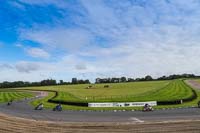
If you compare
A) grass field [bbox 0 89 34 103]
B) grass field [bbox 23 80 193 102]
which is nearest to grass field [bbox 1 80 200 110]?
grass field [bbox 23 80 193 102]

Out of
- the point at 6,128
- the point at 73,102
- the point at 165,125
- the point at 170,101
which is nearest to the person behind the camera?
the point at 6,128

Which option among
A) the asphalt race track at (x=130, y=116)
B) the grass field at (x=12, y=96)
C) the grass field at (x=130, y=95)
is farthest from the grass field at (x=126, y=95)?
the asphalt race track at (x=130, y=116)

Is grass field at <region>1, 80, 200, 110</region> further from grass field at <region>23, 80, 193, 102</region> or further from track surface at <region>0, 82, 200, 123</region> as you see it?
track surface at <region>0, 82, 200, 123</region>

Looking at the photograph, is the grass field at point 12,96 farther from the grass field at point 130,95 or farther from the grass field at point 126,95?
the grass field at point 130,95

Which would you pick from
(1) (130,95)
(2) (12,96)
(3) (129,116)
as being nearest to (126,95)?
(1) (130,95)

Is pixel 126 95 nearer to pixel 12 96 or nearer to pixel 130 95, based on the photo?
pixel 130 95

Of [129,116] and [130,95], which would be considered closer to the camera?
[129,116]

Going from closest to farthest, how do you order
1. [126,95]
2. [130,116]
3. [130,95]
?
[130,116]
[130,95]
[126,95]

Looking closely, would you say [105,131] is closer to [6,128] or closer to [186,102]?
[6,128]

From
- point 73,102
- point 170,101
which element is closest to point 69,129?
point 170,101

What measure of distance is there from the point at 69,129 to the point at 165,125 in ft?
18.8

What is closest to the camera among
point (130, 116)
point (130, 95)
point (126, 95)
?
point (130, 116)

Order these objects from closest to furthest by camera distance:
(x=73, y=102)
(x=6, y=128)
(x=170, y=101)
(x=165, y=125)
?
(x=6, y=128), (x=165, y=125), (x=170, y=101), (x=73, y=102)

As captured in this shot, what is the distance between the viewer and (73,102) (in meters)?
58.3
